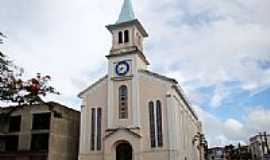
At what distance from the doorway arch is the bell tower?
1.95m

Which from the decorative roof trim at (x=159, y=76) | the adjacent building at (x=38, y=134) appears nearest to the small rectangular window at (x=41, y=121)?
the adjacent building at (x=38, y=134)

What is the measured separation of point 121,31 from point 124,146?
12267 millimetres

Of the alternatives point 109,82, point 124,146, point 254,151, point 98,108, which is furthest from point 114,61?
point 254,151

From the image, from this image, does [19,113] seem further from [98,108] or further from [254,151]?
[254,151]

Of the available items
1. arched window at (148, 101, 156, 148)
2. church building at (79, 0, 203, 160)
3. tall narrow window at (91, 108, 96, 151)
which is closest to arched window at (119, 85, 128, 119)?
church building at (79, 0, 203, 160)

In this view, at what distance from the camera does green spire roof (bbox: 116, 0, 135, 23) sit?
1512 inches

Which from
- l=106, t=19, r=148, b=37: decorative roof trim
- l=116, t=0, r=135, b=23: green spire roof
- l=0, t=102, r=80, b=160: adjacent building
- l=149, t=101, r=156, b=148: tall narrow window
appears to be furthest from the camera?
l=116, t=0, r=135, b=23: green spire roof

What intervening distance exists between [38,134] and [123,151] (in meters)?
8.83

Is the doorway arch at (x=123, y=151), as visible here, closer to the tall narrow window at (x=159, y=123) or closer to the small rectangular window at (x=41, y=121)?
the tall narrow window at (x=159, y=123)

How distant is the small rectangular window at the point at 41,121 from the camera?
118ft

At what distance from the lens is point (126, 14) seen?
1535 inches

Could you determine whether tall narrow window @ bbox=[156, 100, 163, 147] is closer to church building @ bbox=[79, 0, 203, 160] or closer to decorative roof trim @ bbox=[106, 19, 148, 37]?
church building @ bbox=[79, 0, 203, 160]

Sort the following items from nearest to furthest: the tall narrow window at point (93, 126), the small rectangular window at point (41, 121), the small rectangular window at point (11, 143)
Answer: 1. the tall narrow window at point (93, 126)
2. the small rectangular window at point (41, 121)
3. the small rectangular window at point (11, 143)

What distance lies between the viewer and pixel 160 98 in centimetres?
3400
